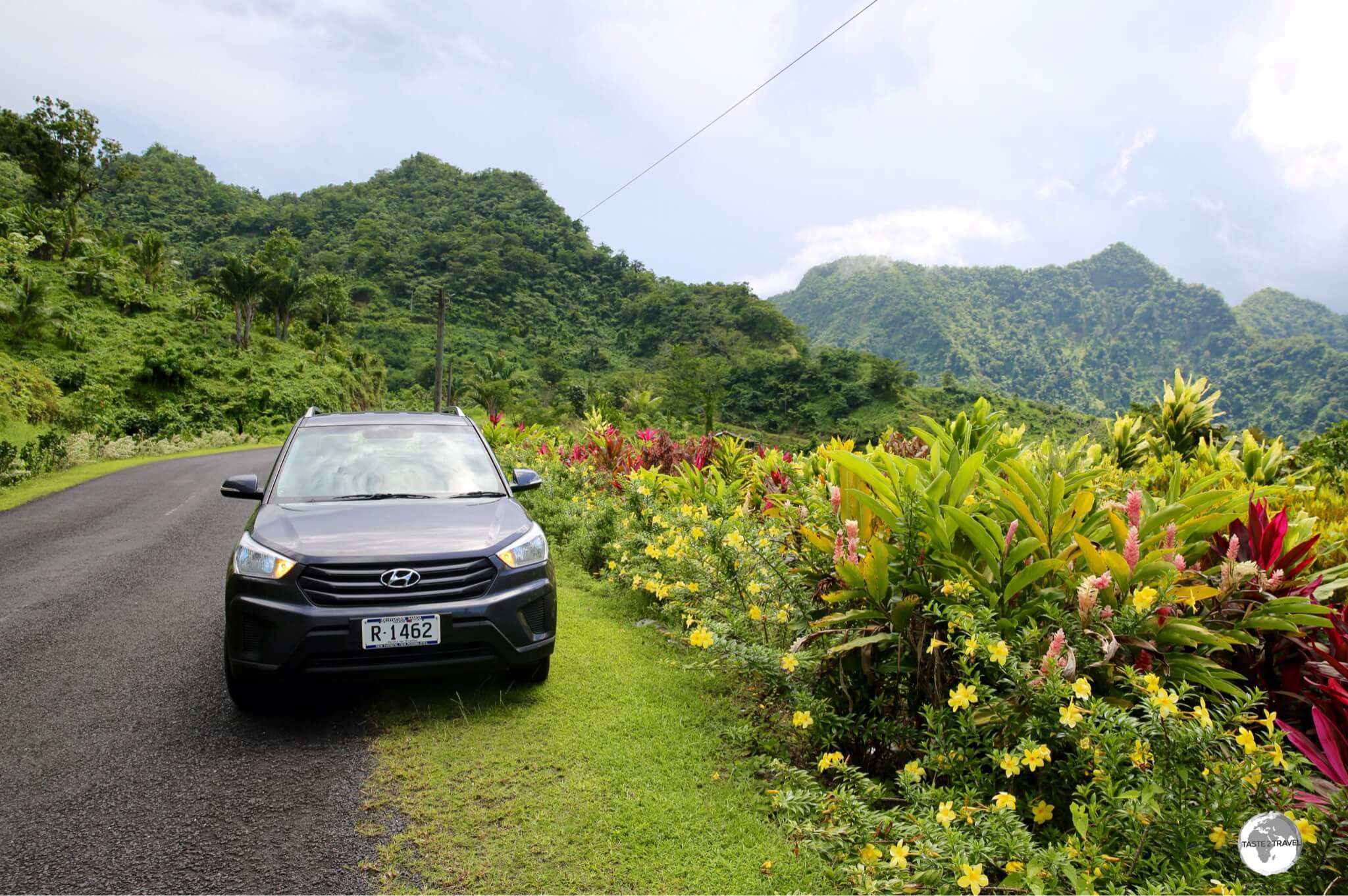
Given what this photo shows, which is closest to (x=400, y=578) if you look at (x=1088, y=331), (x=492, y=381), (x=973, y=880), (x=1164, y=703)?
(x=973, y=880)

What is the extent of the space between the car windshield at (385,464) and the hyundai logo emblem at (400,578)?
88 cm

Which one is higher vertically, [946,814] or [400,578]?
[400,578]

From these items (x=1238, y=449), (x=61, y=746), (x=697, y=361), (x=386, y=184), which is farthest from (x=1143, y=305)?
(x=61, y=746)

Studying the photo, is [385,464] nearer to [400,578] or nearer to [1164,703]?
[400,578]

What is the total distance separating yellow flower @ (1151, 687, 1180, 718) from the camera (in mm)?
1861

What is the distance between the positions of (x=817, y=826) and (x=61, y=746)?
3218 millimetres

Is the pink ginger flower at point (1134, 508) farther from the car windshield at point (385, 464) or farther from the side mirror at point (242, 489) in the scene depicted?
the side mirror at point (242, 489)

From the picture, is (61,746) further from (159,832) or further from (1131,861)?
(1131,861)

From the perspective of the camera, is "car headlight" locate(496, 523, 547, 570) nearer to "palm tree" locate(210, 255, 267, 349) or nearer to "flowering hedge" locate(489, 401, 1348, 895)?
"flowering hedge" locate(489, 401, 1348, 895)

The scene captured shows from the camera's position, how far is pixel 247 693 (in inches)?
134

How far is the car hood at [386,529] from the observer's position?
3283 mm

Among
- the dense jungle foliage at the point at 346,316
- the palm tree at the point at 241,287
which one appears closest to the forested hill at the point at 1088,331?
the dense jungle foliage at the point at 346,316

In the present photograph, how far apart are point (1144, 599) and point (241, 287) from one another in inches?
1589

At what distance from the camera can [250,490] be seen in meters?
4.01
